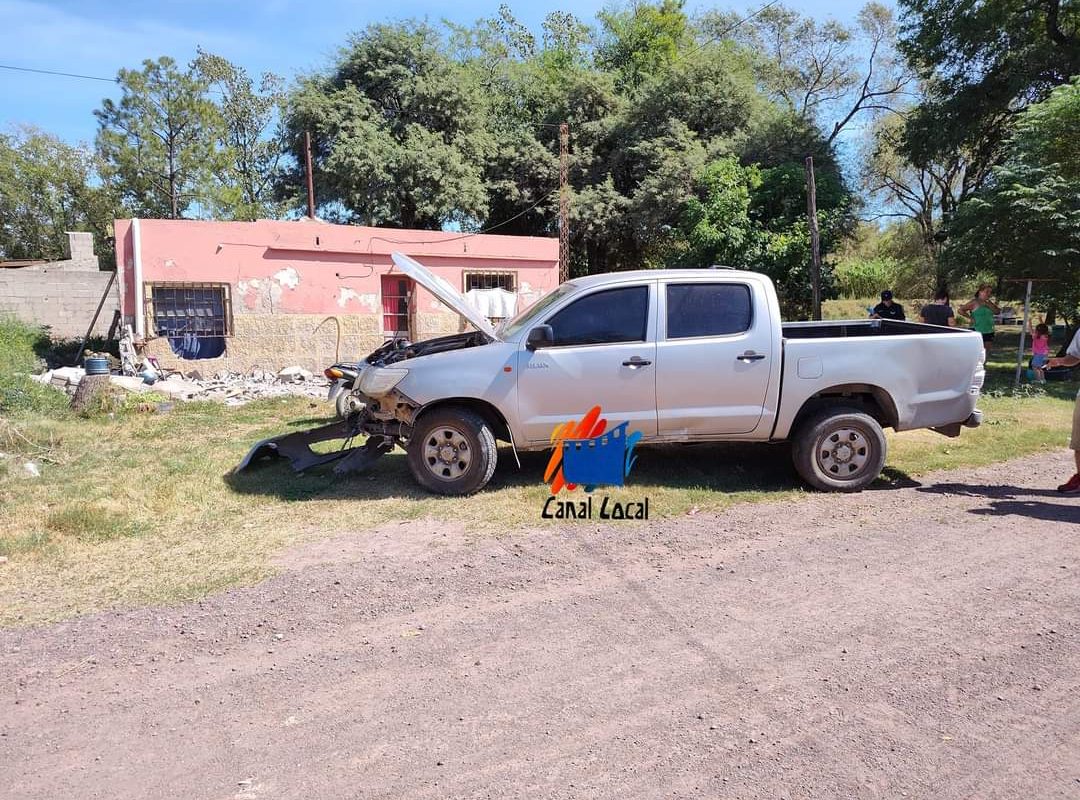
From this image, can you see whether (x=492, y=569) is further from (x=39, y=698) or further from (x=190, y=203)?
(x=190, y=203)

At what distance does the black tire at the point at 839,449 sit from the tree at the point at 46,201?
3968cm

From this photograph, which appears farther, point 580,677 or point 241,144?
point 241,144

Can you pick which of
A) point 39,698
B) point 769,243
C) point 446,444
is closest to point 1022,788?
point 39,698

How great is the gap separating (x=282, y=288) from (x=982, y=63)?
2086cm

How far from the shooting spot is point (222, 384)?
14.1 metres

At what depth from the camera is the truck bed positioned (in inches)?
281

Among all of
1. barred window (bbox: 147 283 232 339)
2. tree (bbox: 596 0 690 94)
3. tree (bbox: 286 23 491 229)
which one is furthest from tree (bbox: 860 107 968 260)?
barred window (bbox: 147 283 232 339)

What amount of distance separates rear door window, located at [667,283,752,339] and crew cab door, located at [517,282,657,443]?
0.59ft

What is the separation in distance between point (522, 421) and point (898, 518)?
9.81ft

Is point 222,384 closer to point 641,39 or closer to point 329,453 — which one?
point 329,453

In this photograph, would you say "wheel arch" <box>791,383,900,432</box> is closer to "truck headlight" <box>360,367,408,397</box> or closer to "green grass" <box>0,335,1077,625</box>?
"green grass" <box>0,335,1077,625</box>

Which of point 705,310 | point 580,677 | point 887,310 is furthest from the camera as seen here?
point 887,310

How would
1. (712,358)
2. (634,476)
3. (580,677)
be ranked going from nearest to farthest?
(580,677), (712,358), (634,476)

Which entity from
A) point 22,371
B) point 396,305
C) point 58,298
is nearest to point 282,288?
point 396,305
